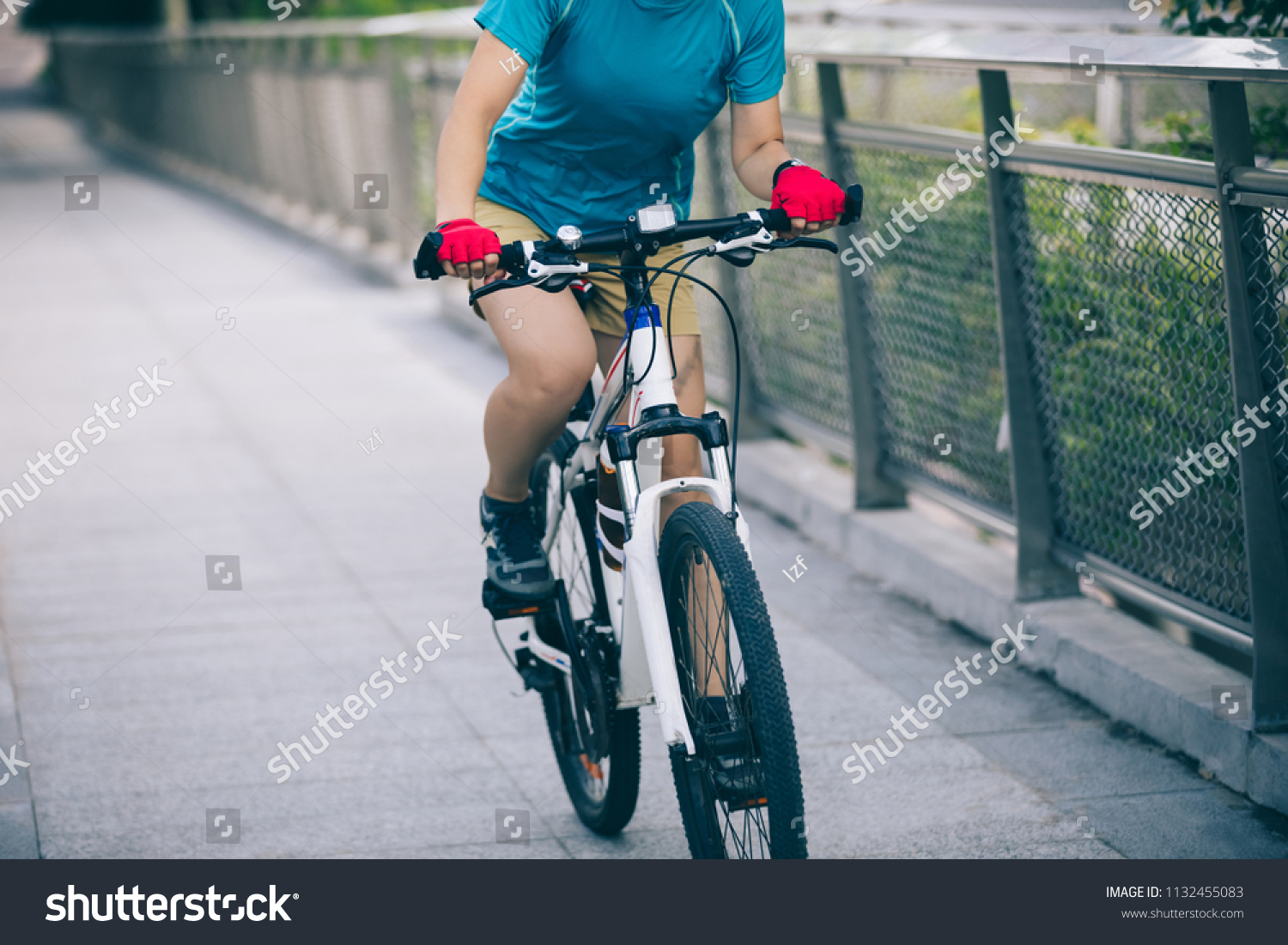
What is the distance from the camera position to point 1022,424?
15.0 ft

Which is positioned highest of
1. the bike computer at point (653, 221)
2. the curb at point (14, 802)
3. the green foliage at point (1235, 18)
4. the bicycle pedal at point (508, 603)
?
the green foliage at point (1235, 18)

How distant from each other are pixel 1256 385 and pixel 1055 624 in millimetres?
1146

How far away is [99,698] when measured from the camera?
14.8ft

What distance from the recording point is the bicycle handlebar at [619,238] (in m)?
2.76

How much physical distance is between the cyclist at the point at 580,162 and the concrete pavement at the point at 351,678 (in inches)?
30.2

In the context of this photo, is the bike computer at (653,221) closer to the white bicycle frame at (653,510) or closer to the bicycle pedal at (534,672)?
the white bicycle frame at (653,510)

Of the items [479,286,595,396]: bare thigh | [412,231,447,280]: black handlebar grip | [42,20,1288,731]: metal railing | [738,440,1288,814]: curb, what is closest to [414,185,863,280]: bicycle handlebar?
[412,231,447,280]: black handlebar grip

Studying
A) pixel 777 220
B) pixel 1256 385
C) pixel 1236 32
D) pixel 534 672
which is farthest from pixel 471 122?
pixel 1236 32

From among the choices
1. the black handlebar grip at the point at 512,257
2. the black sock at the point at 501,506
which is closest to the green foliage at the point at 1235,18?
the black sock at the point at 501,506

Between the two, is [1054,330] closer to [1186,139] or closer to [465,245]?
[1186,139]

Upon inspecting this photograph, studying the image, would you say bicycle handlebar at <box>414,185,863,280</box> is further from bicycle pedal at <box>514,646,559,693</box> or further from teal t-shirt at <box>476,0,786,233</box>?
bicycle pedal at <box>514,646,559,693</box>

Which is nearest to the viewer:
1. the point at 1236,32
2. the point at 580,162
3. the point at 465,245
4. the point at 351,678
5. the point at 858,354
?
the point at 465,245

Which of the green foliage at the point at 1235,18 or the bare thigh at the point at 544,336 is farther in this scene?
the green foliage at the point at 1235,18
